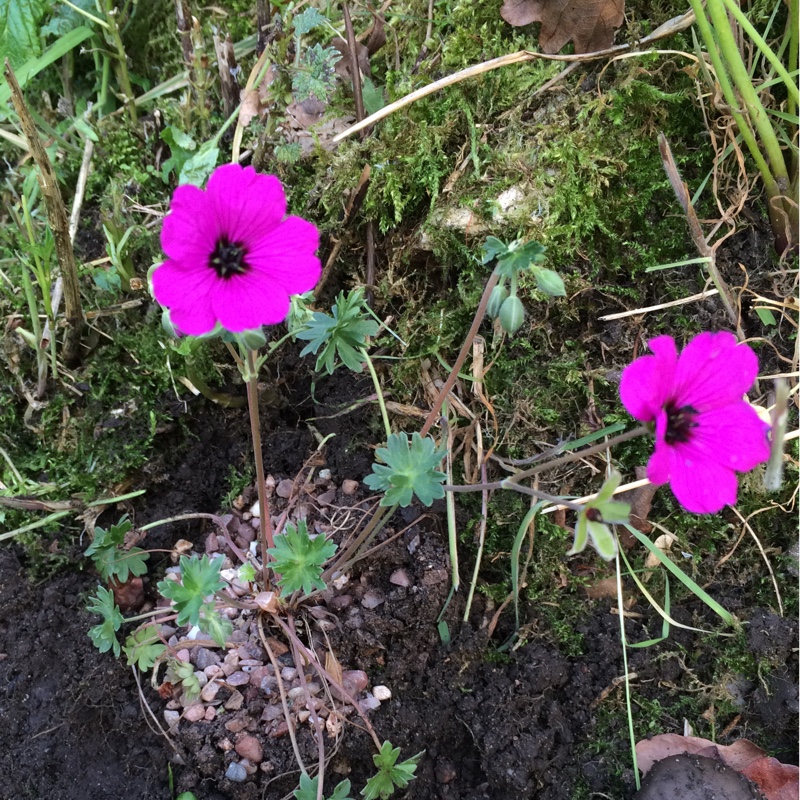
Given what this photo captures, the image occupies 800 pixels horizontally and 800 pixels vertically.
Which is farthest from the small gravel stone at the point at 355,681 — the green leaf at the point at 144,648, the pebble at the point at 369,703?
the green leaf at the point at 144,648

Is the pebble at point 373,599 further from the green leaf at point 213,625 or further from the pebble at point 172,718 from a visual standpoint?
the pebble at point 172,718

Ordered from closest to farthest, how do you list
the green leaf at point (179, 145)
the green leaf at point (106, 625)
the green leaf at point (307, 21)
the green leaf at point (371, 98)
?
1. the green leaf at point (106, 625)
2. the green leaf at point (307, 21)
3. the green leaf at point (371, 98)
4. the green leaf at point (179, 145)

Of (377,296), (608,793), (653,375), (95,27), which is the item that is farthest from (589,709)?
(95,27)

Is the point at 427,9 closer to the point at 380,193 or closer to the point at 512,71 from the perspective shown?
the point at 512,71

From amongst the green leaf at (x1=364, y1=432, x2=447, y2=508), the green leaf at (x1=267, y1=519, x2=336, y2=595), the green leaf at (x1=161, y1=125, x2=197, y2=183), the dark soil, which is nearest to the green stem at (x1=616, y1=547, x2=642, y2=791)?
the dark soil

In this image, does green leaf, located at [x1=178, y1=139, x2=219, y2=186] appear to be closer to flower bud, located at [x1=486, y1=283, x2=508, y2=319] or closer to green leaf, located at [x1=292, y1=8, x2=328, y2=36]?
green leaf, located at [x1=292, y1=8, x2=328, y2=36]

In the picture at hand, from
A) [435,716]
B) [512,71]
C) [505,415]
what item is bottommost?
[435,716]
